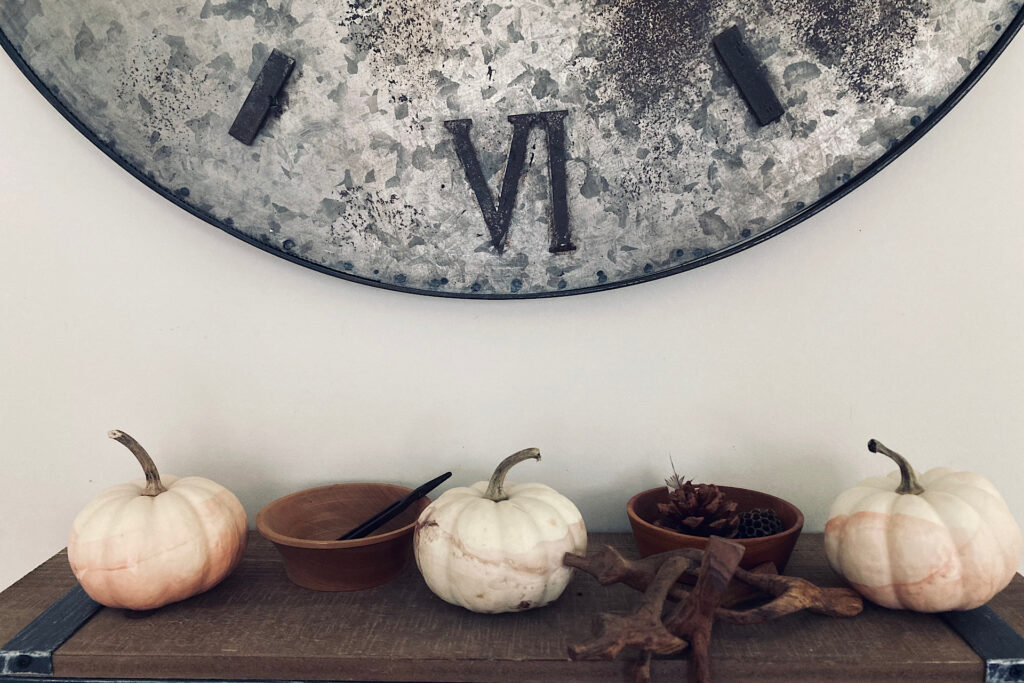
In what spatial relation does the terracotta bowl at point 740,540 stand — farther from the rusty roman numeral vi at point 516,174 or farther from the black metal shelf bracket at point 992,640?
the rusty roman numeral vi at point 516,174

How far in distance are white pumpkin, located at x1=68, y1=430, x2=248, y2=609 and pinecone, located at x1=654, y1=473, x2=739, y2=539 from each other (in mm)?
490

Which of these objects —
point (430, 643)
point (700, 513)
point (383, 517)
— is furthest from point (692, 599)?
point (383, 517)

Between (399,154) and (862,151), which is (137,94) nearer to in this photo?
(399,154)

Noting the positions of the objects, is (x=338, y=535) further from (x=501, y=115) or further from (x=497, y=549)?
(x=501, y=115)

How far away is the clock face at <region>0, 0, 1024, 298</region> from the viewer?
82cm

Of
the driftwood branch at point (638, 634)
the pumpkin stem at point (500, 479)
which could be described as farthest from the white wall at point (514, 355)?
the driftwood branch at point (638, 634)

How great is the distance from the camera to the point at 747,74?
0.82 m

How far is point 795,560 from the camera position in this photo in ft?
2.86

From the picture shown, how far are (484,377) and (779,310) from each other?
1.30 ft

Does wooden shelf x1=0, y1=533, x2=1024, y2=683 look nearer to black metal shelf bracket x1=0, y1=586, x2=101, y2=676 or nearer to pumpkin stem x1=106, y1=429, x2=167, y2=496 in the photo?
black metal shelf bracket x1=0, y1=586, x2=101, y2=676

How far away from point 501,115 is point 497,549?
0.49 m

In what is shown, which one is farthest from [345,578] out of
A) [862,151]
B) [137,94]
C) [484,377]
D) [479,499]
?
[862,151]

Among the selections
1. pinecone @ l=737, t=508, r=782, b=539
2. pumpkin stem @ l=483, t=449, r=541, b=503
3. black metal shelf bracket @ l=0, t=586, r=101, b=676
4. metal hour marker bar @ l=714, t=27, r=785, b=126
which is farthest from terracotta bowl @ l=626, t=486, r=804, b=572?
black metal shelf bracket @ l=0, t=586, r=101, b=676

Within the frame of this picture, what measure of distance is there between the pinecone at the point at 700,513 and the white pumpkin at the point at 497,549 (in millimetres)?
109
